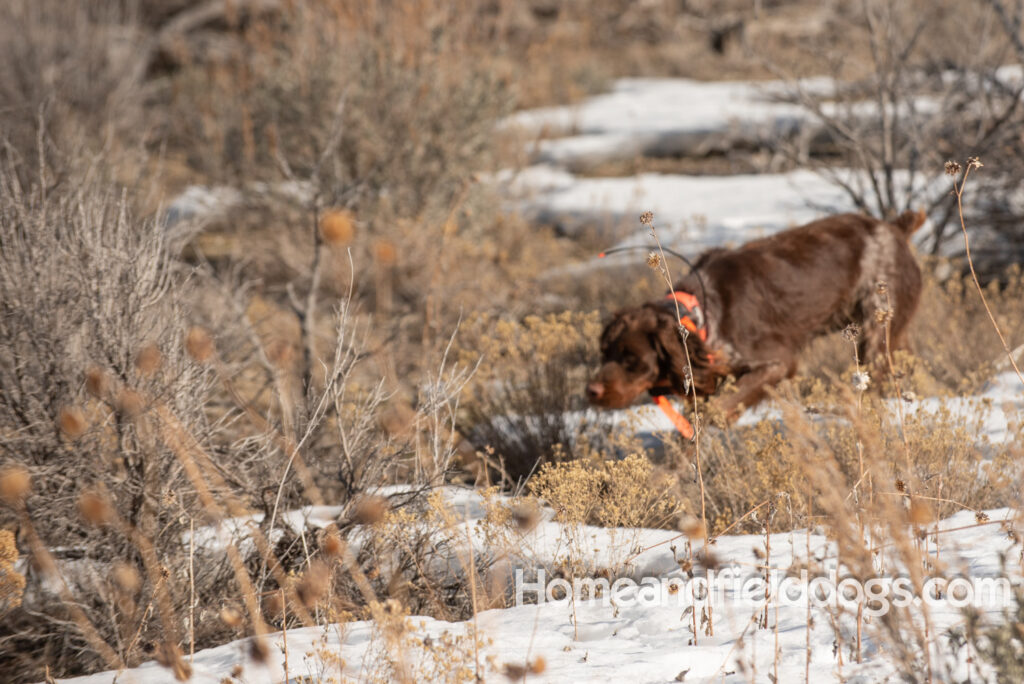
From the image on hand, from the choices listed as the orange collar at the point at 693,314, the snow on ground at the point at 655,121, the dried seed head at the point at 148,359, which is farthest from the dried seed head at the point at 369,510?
the snow on ground at the point at 655,121

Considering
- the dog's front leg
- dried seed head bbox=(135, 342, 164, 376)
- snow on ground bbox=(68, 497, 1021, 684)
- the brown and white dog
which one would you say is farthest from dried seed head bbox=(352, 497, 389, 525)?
the dog's front leg

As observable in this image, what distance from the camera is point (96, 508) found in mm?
2180

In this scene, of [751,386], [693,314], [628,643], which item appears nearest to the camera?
[628,643]

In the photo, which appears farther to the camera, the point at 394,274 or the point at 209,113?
the point at 209,113

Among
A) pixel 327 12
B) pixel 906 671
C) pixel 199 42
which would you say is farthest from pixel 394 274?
pixel 199 42

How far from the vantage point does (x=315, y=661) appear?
85.4 inches

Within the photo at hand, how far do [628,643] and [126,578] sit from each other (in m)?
1.27

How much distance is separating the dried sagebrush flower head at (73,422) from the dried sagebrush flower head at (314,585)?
28.4 inches

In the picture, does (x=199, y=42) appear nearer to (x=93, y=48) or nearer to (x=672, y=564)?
(x=93, y=48)

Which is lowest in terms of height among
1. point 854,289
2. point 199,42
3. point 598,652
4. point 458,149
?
point 598,652

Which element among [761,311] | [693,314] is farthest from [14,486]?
[761,311]

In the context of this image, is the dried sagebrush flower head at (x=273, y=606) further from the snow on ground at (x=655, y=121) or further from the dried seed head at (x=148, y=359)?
the snow on ground at (x=655, y=121)

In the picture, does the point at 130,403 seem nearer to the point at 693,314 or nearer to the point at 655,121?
the point at 693,314

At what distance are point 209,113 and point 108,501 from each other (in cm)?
741
